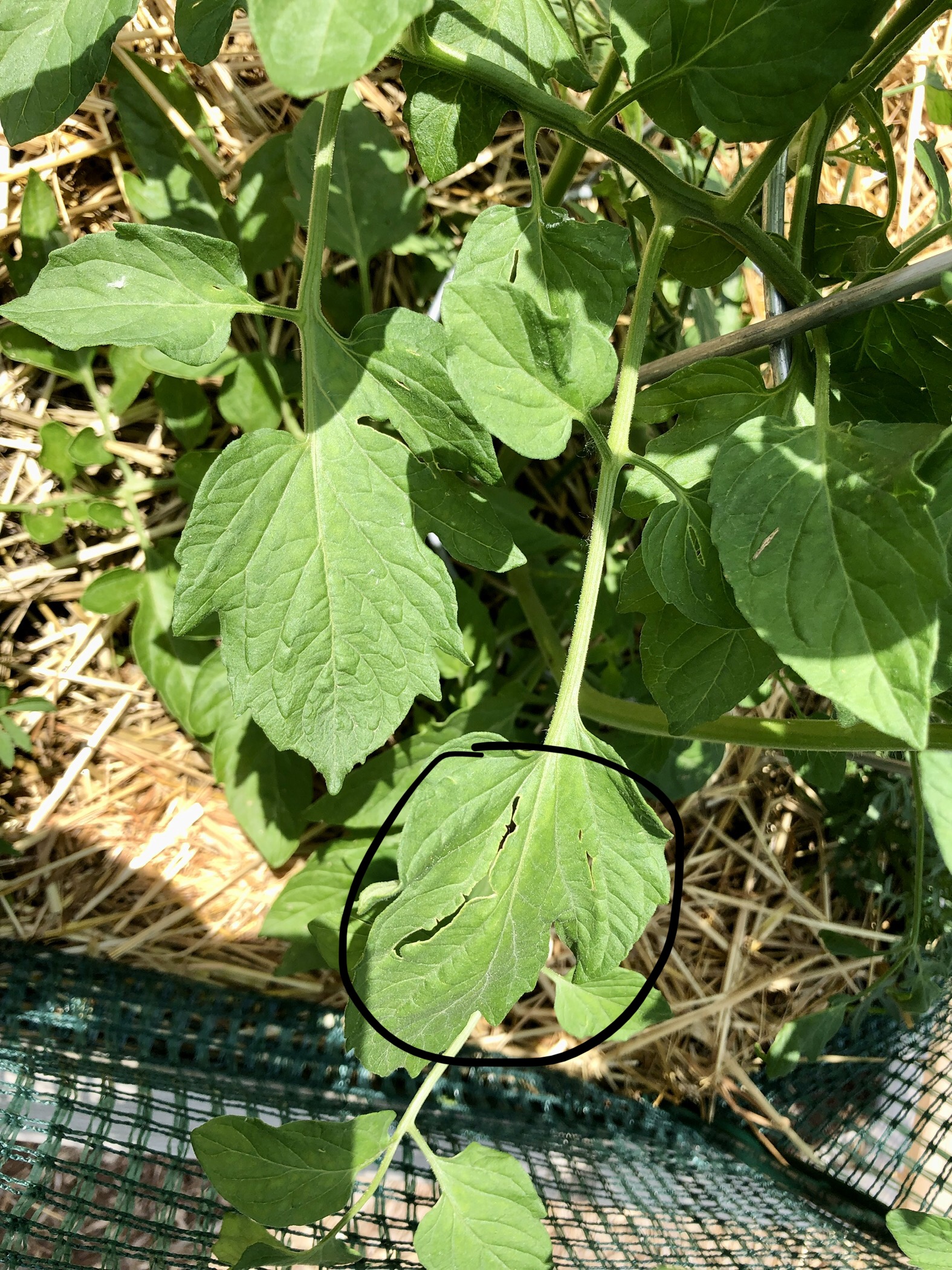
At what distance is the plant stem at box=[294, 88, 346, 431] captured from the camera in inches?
28.7

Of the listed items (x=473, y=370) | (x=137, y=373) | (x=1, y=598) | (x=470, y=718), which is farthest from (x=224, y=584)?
(x=1, y=598)

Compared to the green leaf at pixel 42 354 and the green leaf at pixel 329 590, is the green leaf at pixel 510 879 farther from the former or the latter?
the green leaf at pixel 42 354

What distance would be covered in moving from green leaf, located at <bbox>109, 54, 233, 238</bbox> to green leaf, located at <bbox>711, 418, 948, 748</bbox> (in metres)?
0.82

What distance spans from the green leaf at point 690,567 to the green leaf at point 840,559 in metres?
0.05

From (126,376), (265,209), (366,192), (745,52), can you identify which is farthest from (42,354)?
(745,52)

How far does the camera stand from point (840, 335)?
0.79 m

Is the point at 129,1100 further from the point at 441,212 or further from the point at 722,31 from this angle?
the point at 441,212

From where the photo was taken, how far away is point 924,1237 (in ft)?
2.79

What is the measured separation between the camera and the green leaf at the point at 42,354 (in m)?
1.20

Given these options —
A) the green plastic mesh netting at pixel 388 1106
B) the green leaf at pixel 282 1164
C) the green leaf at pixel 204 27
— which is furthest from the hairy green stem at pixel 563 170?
the green plastic mesh netting at pixel 388 1106

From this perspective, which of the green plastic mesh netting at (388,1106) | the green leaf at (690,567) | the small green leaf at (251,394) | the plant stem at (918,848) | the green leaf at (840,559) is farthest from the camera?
the small green leaf at (251,394)

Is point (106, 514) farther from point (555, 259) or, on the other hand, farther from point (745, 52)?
point (745, 52)

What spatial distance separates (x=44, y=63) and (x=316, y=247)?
22 cm

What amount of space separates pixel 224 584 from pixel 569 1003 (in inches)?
25.4
